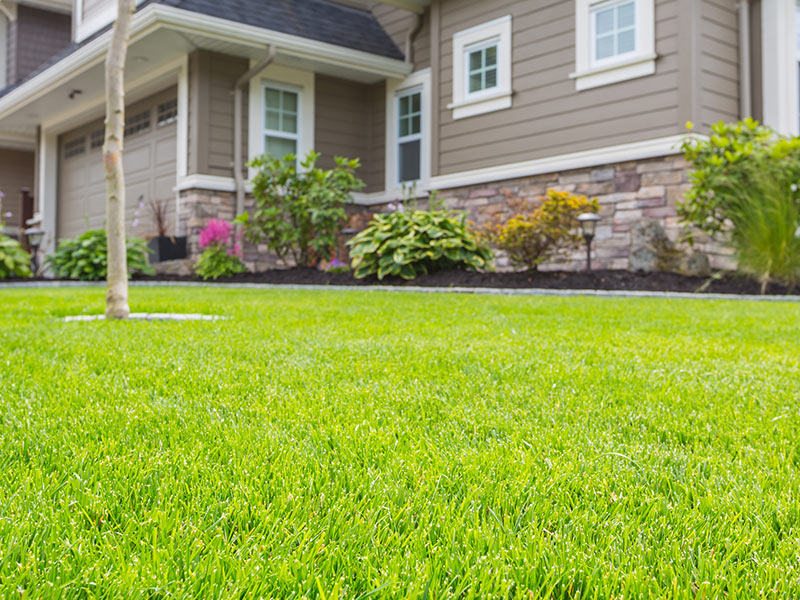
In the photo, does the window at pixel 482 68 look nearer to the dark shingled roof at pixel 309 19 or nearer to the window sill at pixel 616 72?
the window sill at pixel 616 72

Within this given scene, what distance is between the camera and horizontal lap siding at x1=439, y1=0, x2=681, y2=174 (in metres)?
→ 7.82

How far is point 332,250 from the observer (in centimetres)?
966

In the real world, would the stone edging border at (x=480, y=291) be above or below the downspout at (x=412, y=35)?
below

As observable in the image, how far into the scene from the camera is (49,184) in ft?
45.2

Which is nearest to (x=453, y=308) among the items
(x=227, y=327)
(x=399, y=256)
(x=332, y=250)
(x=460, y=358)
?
(x=227, y=327)

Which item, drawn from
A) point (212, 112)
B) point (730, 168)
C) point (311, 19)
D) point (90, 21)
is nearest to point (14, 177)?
point (90, 21)

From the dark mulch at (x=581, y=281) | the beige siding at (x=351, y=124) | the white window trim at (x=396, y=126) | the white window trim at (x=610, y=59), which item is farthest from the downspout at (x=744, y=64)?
the beige siding at (x=351, y=124)

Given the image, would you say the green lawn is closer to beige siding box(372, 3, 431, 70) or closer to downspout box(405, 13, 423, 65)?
beige siding box(372, 3, 431, 70)

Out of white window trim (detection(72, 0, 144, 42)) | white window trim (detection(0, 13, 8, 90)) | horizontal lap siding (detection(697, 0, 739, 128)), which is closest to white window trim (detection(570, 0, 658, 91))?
horizontal lap siding (detection(697, 0, 739, 128))

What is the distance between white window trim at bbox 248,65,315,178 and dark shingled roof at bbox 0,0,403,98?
0.68 metres

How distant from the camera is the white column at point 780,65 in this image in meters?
7.85

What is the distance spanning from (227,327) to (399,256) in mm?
4387

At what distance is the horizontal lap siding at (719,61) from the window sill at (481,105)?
8.04 ft

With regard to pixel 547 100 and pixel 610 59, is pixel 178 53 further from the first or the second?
pixel 610 59
